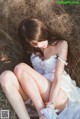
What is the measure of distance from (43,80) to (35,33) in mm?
338

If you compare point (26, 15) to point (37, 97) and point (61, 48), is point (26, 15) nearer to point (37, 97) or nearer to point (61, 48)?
point (61, 48)

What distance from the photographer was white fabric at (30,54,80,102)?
10.1 ft

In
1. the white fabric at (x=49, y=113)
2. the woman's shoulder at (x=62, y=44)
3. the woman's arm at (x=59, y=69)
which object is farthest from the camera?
the woman's shoulder at (x=62, y=44)

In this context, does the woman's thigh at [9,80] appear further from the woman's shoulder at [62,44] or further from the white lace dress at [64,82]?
the woman's shoulder at [62,44]

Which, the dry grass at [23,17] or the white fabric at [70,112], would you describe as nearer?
the white fabric at [70,112]

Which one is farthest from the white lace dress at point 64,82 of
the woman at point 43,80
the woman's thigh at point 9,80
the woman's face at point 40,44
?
the woman's thigh at point 9,80

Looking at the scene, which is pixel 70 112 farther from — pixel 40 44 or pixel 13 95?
pixel 40 44

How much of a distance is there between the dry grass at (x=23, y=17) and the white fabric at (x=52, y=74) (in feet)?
0.87

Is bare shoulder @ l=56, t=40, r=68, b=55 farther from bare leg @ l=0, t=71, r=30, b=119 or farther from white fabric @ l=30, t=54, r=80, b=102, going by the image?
bare leg @ l=0, t=71, r=30, b=119

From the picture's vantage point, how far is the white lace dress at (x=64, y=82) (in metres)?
3.00

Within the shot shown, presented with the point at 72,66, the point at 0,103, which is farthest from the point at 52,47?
the point at 0,103

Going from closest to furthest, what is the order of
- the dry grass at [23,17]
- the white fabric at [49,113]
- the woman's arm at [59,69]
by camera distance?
the white fabric at [49,113]
the woman's arm at [59,69]
the dry grass at [23,17]

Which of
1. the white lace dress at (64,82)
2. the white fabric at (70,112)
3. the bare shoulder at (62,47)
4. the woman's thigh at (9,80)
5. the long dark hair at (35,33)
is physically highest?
the long dark hair at (35,33)

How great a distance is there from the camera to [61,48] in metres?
3.02
